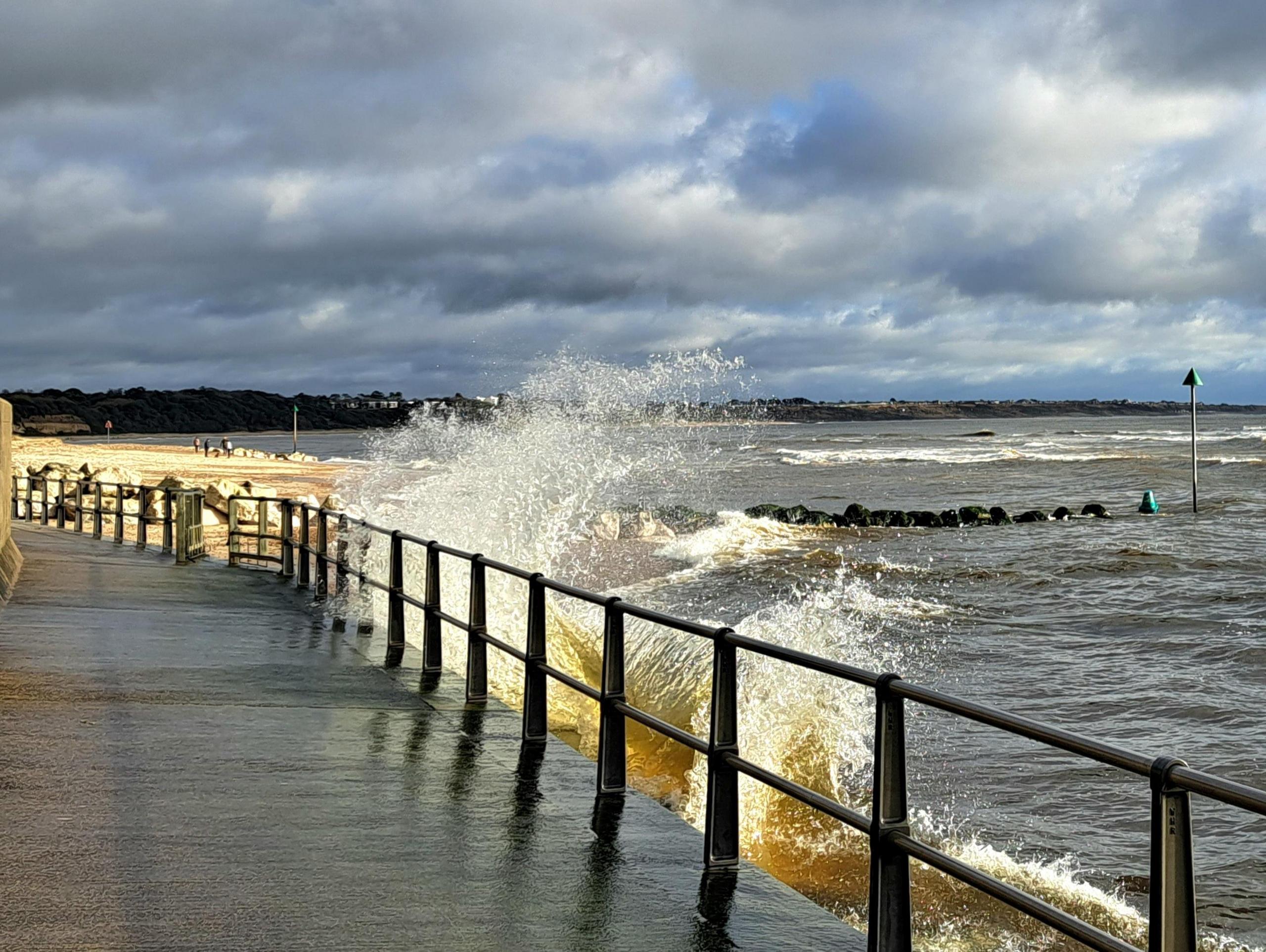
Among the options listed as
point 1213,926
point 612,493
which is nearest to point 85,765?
point 1213,926

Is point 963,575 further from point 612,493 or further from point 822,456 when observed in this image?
point 822,456

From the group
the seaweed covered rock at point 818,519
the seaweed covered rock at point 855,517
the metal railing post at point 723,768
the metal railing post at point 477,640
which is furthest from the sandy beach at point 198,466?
the metal railing post at point 723,768

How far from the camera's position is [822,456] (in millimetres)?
103688

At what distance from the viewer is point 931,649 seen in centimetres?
1908

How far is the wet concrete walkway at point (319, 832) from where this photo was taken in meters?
4.97

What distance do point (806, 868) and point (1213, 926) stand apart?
244cm

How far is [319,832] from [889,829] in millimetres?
2877

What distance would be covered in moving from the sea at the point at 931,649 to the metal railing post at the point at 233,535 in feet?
7.81

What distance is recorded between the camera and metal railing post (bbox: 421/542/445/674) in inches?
405

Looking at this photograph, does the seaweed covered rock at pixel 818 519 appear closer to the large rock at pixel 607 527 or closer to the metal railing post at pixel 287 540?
Answer: the large rock at pixel 607 527

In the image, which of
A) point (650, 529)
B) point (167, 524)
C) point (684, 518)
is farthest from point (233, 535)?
point (684, 518)

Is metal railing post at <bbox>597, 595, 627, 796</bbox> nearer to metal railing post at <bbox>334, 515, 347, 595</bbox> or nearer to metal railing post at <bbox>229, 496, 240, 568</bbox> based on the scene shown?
metal railing post at <bbox>334, 515, 347, 595</bbox>

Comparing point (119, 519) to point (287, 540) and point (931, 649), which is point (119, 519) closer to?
point (287, 540)

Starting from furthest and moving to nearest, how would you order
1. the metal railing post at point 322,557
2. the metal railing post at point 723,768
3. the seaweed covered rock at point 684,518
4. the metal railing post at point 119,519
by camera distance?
the seaweed covered rock at point 684,518 → the metal railing post at point 119,519 → the metal railing post at point 322,557 → the metal railing post at point 723,768
